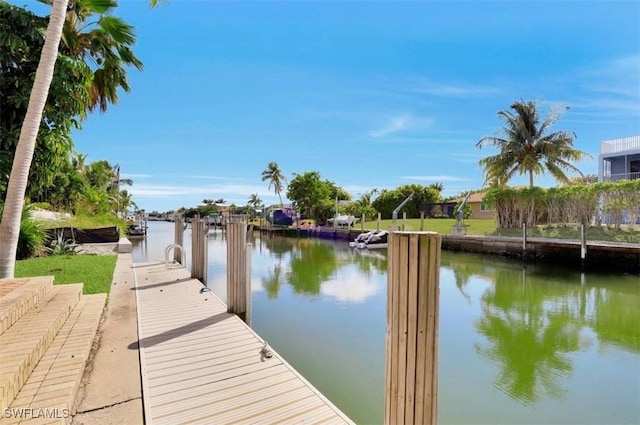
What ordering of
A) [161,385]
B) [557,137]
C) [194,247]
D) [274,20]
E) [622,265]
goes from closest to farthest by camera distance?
[161,385] → [194,247] → [274,20] → [622,265] → [557,137]

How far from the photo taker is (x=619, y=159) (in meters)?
21.2

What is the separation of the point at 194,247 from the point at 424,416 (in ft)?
22.6

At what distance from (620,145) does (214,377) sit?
2702cm

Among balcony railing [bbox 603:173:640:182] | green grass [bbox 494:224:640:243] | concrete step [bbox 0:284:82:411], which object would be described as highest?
balcony railing [bbox 603:173:640:182]

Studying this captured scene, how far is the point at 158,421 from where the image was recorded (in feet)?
7.69

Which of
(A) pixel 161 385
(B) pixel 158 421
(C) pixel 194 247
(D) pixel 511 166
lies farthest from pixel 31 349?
(D) pixel 511 166

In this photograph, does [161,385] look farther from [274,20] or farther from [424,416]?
[274,20]

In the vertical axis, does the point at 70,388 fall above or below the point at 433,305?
below

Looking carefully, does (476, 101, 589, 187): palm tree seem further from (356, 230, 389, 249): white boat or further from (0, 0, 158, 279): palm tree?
(0, 0, 158, 279): palm tree

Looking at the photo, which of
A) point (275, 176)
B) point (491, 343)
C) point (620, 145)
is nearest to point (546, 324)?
point (491, 343)

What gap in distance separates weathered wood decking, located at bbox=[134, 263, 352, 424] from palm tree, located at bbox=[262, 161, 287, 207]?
145ft

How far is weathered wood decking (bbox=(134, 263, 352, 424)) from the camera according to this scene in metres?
2.47

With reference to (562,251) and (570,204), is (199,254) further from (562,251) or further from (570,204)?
(570,204)

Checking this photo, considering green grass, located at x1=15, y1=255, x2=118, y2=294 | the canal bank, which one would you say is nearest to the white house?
the canal bank
